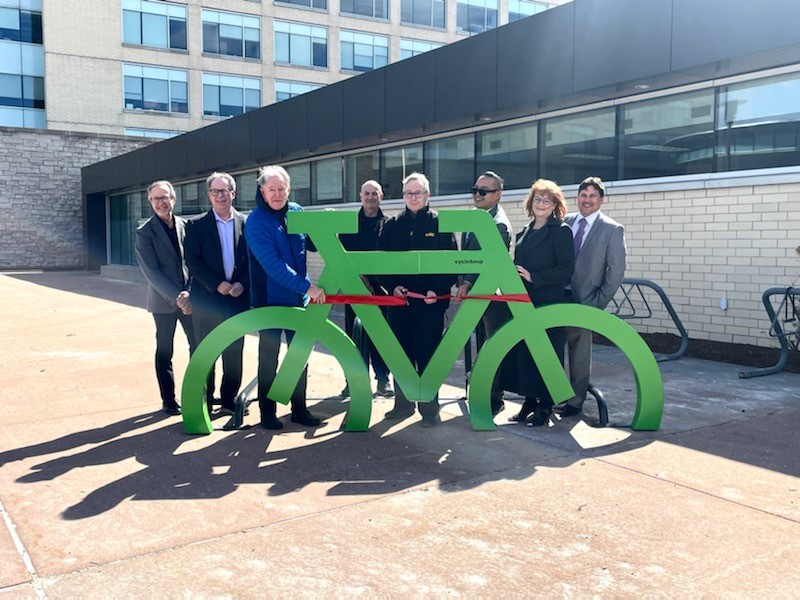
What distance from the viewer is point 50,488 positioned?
420cm

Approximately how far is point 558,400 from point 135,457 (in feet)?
9.62

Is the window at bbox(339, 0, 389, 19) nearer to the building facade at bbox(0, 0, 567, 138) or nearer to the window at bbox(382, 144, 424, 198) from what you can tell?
the building facade at bbox(0, 0, 567, 138)

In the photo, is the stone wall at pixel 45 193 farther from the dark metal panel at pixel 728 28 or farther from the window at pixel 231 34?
the dark metal panel at pixel 728 28

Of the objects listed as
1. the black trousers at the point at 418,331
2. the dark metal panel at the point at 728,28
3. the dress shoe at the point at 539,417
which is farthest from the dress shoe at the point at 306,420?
the dark metal panel at the point at 728,28

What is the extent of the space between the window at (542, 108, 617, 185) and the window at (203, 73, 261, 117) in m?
28.3

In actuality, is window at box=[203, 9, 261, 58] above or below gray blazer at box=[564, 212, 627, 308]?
above

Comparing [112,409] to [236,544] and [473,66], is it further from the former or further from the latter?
[473,66]

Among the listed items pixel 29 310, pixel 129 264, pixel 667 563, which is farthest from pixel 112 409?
pixel 129 264

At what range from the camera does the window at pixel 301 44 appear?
38.3 meters

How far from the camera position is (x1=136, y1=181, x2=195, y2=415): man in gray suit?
584cm

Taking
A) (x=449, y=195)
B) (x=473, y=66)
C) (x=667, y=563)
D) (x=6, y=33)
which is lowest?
(x=667, y=563)

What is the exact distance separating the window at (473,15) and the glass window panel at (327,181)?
2916 centimetres

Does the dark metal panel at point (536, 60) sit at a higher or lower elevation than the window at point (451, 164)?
higher

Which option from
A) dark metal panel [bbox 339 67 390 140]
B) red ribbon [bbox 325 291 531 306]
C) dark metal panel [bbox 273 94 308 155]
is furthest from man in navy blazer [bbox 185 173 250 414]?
dark metal panel [bbox 273 94 308 155]
